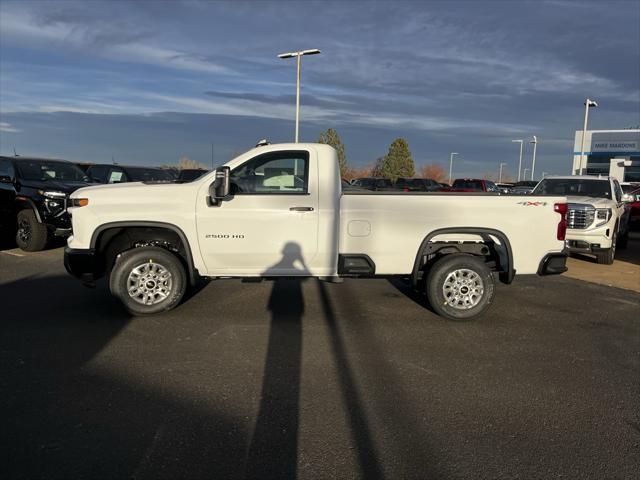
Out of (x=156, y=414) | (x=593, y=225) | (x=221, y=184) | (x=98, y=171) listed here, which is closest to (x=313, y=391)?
(x=156, y=414)

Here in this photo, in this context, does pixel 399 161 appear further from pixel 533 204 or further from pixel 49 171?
pixel 533 204

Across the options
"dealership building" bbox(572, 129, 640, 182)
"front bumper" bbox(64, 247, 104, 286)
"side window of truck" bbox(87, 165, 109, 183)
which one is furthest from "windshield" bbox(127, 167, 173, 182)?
"dealership building" bbox(572, 129, 640, 182)

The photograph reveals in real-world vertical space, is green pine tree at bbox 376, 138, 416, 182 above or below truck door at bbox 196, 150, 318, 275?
above

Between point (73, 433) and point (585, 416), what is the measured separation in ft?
12.0

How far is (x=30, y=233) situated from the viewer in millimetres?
10711

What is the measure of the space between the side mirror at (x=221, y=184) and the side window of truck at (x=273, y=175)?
10.4 inches

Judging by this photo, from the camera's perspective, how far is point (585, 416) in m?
3.88

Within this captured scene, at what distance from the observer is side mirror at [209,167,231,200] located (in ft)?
18.6

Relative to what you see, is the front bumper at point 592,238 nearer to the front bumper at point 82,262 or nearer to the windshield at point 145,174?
the front bumper at point 82,262

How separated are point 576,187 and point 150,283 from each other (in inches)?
394

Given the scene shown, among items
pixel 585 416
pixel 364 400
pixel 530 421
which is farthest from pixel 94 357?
pixel 585 416

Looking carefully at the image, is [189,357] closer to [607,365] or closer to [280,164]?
[280,164]

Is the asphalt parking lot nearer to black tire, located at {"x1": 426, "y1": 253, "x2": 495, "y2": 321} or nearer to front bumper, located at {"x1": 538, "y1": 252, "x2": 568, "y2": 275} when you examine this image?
black tire, located at {"x1": 426, "y1": 253, "x2": 495, "y2": 321}

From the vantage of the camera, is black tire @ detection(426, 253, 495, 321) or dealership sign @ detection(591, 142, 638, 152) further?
dealership sign @ detection(591, 142, 638, 152)
